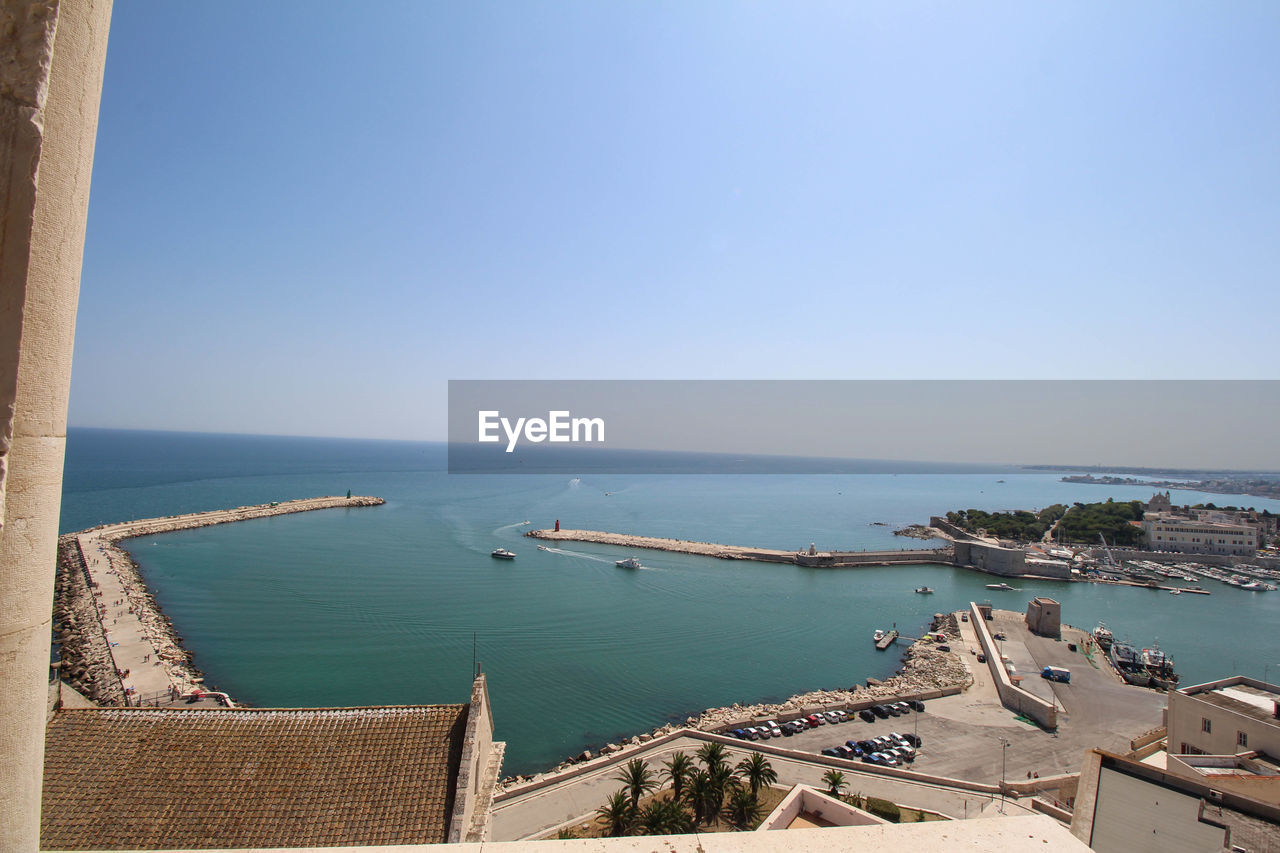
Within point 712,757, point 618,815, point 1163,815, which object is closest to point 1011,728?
point 712,757

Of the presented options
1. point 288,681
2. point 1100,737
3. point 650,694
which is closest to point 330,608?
point 288,681

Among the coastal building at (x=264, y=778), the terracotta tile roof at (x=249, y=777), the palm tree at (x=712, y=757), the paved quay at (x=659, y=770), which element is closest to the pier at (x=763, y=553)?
the paved quay at (x=659, y=770)

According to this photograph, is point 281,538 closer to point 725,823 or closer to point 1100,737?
point 725,823

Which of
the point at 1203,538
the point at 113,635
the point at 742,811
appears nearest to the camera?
the point at 742,811

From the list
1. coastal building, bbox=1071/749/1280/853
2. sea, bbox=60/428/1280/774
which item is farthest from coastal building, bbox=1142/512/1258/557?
coastal building, bbox=1071/749/1280/853

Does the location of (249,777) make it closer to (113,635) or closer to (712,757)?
(712,757)

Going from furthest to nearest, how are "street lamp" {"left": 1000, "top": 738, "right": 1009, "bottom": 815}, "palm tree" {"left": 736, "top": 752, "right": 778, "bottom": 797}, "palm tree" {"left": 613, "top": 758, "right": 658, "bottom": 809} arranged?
"palm tree" {"left": 736, "top": 752, "right": 778, "bottom": 797}, "street lamp" {"left": 1000, "top": 738, "right": 1009, "bottom": 815}, "palm tree" {"left": 613, "top": 758, "right": 658, "bottom": 809}

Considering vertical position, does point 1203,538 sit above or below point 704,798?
above

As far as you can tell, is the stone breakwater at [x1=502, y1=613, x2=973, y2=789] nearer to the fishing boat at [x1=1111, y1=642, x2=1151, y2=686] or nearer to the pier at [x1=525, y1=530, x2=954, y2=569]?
the fishing boat at [x1=1111, y1=642, x2=1151, y2=686]
